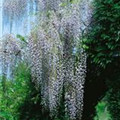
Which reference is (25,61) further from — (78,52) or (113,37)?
(113,37)

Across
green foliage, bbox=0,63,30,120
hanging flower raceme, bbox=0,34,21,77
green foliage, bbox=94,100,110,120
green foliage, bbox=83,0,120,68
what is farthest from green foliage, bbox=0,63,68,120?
green foliage, bbox=83,0,120,68

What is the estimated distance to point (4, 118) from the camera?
4961 millimetres

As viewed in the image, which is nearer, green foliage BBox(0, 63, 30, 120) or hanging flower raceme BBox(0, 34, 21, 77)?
green foliage BBox(0, 63, 30, 120)

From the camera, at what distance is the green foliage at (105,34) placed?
13.7 feet

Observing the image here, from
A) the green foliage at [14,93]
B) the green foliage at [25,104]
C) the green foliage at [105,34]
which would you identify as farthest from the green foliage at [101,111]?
the green foliage at [14,93]

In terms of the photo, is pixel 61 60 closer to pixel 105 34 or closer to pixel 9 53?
pixel 105 34

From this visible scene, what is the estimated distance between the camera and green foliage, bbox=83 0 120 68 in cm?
416

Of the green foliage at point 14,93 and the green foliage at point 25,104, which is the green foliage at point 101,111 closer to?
the green foliage at point 25,104

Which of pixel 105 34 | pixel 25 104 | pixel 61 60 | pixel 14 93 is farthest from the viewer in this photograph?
pixel 14 93

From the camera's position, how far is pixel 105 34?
4.27 meters

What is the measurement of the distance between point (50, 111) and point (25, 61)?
42.1 inches

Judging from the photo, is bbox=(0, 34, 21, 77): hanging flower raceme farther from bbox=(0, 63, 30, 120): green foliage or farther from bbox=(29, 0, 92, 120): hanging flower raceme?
bbox=(29, 0, 92, 120): hanging flower raceme

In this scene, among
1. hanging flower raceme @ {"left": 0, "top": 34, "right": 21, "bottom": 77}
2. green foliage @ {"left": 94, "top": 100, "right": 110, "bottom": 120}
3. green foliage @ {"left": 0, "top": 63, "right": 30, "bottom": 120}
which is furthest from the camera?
hanging flower raceme @ {"left": 0, "top": 34, "right": 21, "bottom": 77}

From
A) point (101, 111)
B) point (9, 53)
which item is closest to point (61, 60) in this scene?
point (101, 111)
